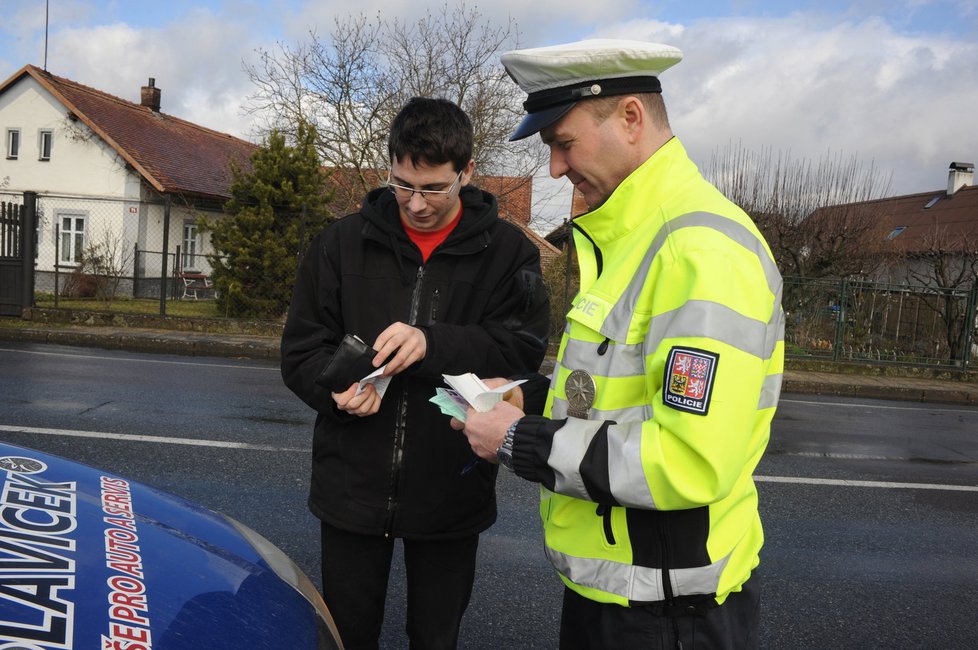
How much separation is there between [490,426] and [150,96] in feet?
104

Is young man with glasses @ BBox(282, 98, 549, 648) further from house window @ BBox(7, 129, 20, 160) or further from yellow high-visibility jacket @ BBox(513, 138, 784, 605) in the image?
house window @ BBox(7, 129, 20, 160)

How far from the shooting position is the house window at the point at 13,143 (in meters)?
25.5

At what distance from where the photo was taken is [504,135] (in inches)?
650

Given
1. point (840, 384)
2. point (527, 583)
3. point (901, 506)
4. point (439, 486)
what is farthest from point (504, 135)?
point (439, 486)

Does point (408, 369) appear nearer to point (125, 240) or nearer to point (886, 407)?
point (886, 407)

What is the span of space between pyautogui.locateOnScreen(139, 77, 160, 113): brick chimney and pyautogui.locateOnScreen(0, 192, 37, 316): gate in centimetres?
1755

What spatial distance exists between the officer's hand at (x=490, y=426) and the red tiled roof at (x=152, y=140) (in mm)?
22395

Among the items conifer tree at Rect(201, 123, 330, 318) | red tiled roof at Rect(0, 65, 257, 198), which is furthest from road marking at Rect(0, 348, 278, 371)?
red tiled roof at Rect(0, 65, 257, 198)

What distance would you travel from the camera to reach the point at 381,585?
7.80 feet

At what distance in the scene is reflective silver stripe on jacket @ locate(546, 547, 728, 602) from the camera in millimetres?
1525

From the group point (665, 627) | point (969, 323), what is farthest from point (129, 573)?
point (969, 323)

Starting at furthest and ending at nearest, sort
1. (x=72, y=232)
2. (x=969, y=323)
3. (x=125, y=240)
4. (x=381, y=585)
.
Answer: (x=72, y=232)
(x=125, y=240)
(x=969, y=323)
(x=381, y=585)

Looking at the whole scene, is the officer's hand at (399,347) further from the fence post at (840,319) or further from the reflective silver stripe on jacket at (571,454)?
the fence post at (840,319)

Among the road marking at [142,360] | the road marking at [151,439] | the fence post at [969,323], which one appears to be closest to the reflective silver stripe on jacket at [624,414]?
the road marking at [151,439]
